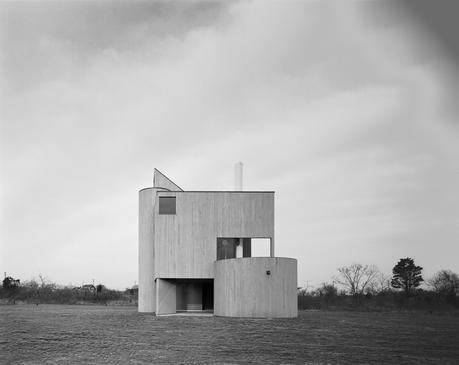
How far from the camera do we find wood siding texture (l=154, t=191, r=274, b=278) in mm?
25359

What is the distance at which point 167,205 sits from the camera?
1025 inches

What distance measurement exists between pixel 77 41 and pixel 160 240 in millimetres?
10788

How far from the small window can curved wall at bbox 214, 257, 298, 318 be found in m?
4.90

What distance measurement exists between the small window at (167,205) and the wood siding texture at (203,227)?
0.89 ft

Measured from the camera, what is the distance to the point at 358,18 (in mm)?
11789

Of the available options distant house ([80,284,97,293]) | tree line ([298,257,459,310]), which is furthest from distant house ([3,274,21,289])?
tree line ([298,257,459,310])

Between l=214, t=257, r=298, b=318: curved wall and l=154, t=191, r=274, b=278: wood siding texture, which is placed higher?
l=154, t=191, r=274, b=278: wood siding texture

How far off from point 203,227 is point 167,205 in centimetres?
214

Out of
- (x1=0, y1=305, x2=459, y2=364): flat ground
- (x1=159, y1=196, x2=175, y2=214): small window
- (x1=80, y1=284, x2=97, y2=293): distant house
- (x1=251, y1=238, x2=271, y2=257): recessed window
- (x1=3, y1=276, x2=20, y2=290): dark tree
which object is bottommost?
(x1=80, y1=284, x2=97, y2=293): distant house

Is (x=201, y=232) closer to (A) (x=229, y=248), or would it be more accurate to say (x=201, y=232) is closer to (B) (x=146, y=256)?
(A) (x=229, y=248)

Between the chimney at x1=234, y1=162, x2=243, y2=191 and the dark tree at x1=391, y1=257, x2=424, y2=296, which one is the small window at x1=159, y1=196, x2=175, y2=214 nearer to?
the chimney at x1=234, y1=162, x2=243, y2=191

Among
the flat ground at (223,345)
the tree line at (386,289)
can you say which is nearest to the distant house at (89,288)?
the tree line at (386,289)

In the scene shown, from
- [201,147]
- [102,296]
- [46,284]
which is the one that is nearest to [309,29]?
[201,147]

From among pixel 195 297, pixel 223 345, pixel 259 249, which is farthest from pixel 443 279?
pixel 223 345
